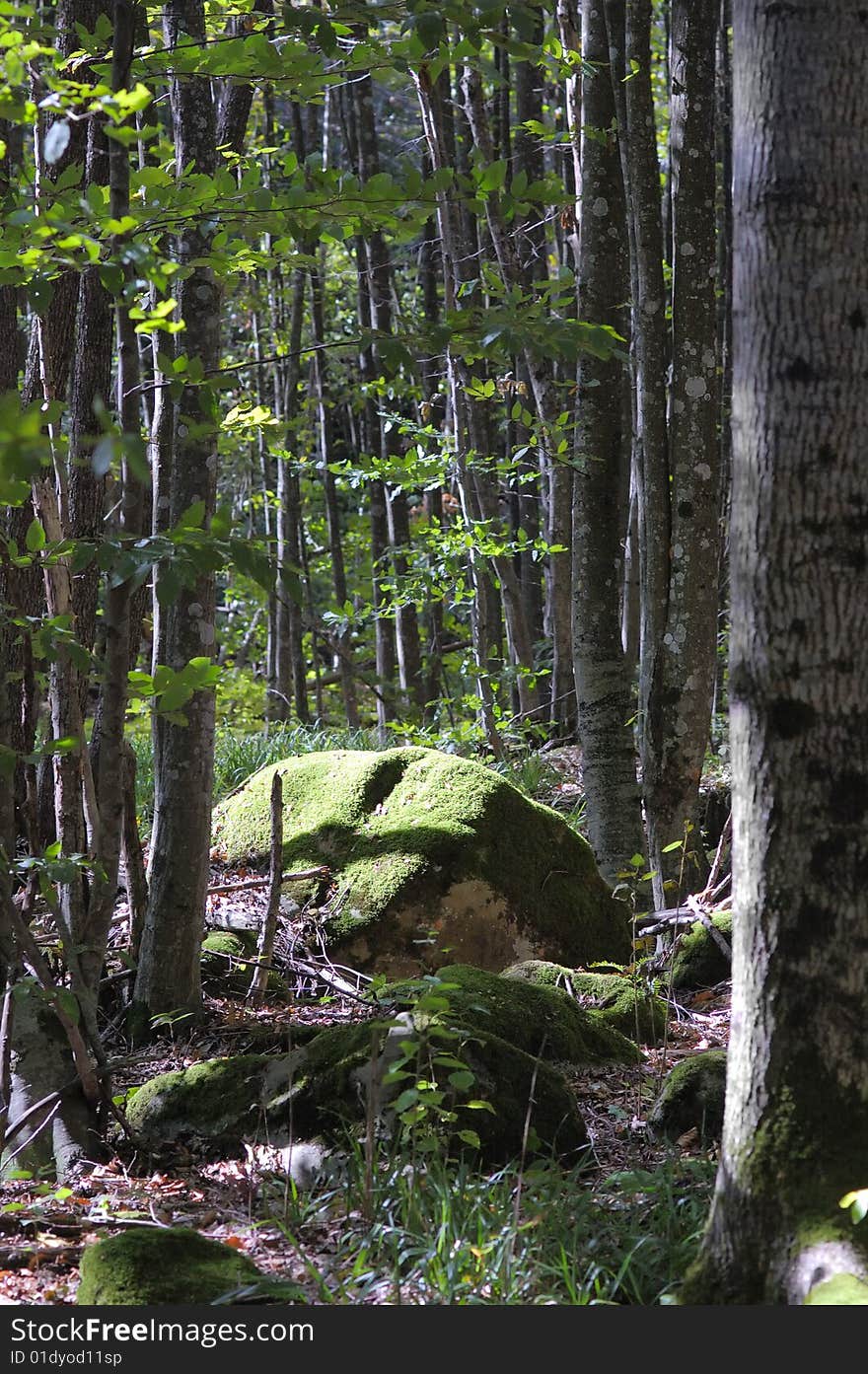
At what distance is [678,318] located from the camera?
5.91m

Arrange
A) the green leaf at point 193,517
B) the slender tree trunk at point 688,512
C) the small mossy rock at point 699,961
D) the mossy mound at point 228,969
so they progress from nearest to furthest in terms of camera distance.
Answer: the green leaf at point 193,517 < the mossy mound at point 228,969 < the small mossy rock at point 699,961 < the slender tree trunk at point 688,512

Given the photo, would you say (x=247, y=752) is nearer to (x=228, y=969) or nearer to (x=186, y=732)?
(x=228, y=969)

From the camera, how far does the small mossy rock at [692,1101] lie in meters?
3.70

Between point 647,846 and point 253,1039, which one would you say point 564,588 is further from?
point 253,1039

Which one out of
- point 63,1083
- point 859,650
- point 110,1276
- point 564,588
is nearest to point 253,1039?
point 63,1083

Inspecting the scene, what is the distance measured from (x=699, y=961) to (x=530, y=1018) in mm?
1520

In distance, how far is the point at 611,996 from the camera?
206 inches

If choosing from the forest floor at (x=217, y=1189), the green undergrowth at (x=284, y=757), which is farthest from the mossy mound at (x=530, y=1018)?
the green undergrowth at (x=284, y=757)

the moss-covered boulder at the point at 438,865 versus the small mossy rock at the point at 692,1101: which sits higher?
the small mossy rock at the point at 692,1101

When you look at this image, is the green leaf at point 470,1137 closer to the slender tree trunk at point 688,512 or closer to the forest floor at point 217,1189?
the forest floor at point 217,1189

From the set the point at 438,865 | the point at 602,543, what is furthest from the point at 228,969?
the point at 602,543

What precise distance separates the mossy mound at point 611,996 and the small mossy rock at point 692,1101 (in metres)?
0.88

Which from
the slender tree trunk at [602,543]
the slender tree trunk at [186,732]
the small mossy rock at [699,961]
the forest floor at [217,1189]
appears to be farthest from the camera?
the slender tree trunk at [602,543]

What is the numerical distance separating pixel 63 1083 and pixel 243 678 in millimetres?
13376
